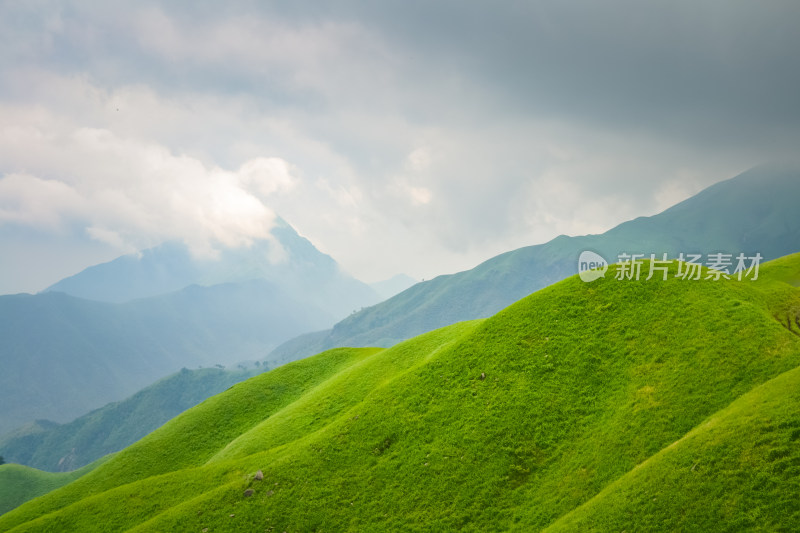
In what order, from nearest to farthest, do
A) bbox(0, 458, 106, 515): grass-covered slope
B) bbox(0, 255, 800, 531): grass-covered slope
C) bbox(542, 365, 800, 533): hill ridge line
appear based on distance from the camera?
bbox(0, 255, 800, 531): grass-covered slope, bbox(542, 365, 800, 533): hill ridge line, bbox(0, 458, 106, 515): grass-covered slope

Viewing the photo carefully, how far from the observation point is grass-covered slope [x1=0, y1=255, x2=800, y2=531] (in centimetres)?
2523

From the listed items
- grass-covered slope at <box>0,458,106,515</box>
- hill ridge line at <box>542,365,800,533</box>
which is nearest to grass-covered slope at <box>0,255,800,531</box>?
hill ridge line at <box>542,365,800,533</box>

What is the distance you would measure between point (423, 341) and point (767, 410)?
140 feet

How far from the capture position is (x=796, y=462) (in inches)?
874

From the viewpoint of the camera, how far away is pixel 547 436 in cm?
3403

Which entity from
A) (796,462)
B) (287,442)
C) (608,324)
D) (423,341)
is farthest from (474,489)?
(423,341)

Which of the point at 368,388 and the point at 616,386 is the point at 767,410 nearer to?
the point at 616,386

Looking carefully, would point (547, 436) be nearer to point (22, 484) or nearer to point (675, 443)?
point (675, 443)

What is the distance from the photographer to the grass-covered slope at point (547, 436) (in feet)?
82.8

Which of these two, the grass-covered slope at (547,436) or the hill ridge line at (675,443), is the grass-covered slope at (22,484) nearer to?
the grass-covered slope at (547,436)

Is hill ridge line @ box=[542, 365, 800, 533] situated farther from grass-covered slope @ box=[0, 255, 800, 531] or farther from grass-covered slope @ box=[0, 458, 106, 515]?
grass-covered slope @ box=[0, 458, 106, 515]

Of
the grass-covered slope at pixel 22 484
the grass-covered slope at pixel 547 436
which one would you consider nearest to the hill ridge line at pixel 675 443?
the grass-covered slope at pixel 547 436

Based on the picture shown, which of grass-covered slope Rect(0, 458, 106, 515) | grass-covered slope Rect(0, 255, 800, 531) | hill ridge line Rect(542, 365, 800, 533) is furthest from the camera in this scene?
grass-covered slope Rect(0, 458, 106, 515)

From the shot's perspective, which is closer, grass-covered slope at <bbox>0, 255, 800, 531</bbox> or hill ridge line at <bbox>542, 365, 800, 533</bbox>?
grass-covered slope at <bbox>0, 255, 800, 531</bbox>
